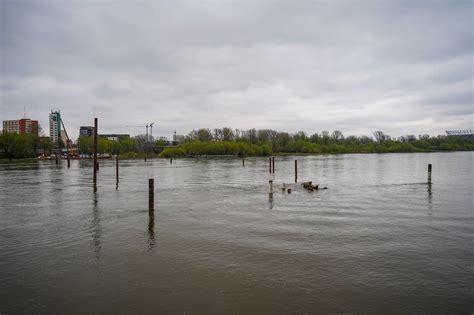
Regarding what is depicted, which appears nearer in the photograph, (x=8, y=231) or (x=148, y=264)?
(x=148, y=264)

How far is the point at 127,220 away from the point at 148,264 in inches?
302

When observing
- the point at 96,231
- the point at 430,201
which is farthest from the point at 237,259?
the point at 430,201

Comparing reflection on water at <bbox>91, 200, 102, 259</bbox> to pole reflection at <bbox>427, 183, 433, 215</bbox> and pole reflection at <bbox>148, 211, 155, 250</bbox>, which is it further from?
pole reflection at <bbox>427, 183, 433, 215</bbox>

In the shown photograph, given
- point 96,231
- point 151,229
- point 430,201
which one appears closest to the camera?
point 96,231

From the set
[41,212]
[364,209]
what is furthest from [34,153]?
[364,209]

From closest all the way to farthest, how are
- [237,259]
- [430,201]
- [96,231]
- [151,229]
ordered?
[237,259] → [96,231] → [151,229] → [430,201]

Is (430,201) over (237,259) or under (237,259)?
over

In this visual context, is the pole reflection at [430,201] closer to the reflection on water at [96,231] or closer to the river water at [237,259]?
the river water at [237,259]

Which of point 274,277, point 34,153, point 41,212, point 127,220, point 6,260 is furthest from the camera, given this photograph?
point 34,153

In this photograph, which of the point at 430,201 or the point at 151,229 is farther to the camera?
the point at 430,201

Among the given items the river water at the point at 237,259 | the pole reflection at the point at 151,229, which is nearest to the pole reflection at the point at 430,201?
the river water at the point at 237,259

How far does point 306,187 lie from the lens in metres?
32.9

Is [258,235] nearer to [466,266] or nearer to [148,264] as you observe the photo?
[148,264]

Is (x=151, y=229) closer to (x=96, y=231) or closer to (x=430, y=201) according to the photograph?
(x=96, y=231)
